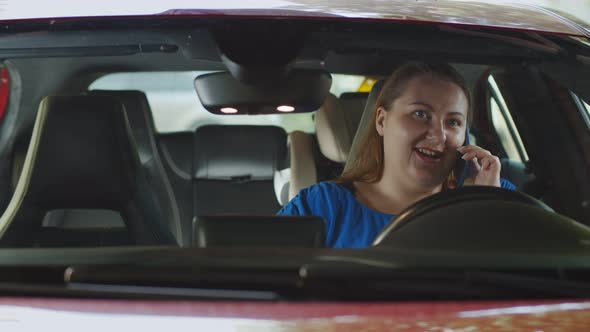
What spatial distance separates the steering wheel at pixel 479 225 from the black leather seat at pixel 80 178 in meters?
1.07

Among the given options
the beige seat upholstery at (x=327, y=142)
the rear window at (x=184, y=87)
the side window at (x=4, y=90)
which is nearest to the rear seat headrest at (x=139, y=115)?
the rear window at (x=184, y=87)

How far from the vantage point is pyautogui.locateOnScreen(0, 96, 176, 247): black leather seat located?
242 cm

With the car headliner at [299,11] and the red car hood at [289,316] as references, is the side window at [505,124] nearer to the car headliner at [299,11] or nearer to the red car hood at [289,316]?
the car headliner at [299,11]

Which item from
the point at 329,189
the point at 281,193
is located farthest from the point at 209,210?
the point at 329,189

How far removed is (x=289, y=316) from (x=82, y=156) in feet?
4.04

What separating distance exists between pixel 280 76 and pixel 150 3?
335 millimetres

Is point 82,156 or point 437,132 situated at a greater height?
point 437,132

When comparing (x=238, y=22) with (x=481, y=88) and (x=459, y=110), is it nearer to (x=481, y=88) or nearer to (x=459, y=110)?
(x=459, y=110)

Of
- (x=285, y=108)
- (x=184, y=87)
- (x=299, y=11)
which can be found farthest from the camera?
(x=184, y=87)

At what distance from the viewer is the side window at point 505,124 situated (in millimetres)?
3180

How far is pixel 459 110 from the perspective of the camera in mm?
2514

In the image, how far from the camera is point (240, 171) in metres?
3.55

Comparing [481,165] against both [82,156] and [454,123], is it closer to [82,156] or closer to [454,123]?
[454,123]

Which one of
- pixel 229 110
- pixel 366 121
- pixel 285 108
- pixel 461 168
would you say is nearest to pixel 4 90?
pixel 366 121
